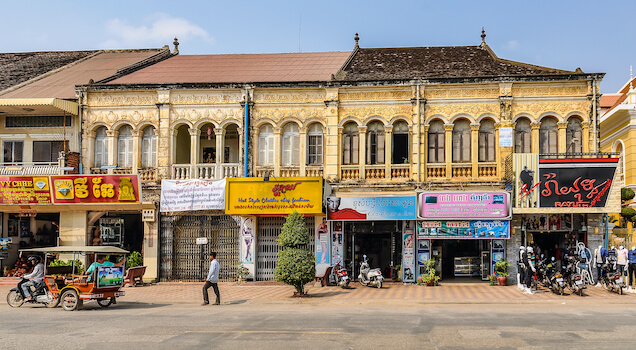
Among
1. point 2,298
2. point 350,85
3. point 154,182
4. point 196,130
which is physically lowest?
point 2,298

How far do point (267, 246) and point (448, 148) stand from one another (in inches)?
329

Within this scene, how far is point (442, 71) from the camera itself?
83.1 feet

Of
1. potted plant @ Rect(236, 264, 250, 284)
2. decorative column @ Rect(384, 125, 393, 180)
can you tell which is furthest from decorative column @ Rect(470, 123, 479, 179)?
potted plant @ Rect(236, 264, 250, 284)

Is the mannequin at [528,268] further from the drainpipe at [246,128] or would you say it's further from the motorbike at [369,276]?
the drainpipe at [246,128]

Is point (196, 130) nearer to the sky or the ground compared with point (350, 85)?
nearer to the ground

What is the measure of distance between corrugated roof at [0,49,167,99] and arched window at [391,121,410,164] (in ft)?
43.9

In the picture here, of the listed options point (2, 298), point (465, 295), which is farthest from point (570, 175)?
point (2, 298)

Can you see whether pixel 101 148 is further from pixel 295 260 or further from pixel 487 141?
pixel 487 141

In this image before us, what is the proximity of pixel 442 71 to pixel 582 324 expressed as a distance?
46.3 ft

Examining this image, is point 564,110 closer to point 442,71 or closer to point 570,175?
point 570,175

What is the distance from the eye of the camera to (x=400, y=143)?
24984mm

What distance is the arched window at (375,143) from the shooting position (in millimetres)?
25031

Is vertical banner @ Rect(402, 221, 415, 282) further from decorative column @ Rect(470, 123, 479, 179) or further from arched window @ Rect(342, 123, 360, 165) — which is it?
arched window @ Rect(342, 123, 360, 165)

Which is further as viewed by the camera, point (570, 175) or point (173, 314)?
point (570, 175)
